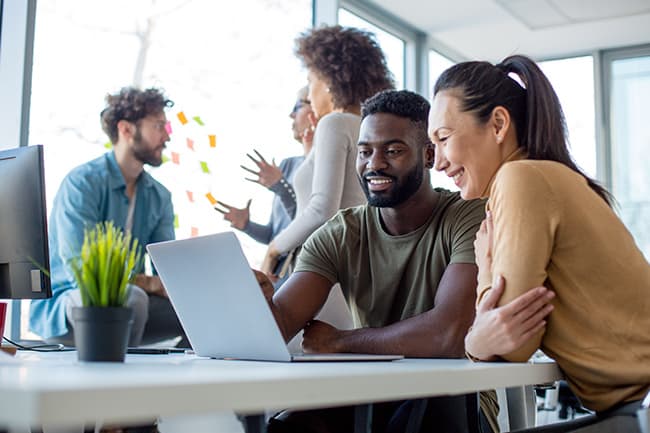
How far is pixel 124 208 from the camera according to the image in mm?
3547

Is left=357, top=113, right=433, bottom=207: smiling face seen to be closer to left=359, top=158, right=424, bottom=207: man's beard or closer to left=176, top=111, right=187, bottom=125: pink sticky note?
left=359, top=158, right=424, bottom=207: man's beard

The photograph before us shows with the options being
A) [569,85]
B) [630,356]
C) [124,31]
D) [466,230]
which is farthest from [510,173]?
[569,85]

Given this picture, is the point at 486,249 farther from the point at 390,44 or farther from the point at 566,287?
the point at 390,44

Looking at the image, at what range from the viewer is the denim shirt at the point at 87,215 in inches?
124

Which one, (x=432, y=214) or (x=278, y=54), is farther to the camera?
(x=278, y=54)

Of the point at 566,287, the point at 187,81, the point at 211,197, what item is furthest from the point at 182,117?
the point at 566,287

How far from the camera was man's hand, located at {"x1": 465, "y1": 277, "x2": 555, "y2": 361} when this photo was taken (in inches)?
47.7

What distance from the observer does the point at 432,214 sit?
190 centimetres

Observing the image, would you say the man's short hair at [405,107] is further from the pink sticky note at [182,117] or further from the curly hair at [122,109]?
the pink sticky note at [182,117]

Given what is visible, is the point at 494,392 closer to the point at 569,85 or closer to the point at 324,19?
the point at 324,19

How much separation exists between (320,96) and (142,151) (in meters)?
1.04

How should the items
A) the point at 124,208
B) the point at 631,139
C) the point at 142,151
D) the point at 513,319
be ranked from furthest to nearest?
the point at 631,139, the point at 142,151, the point at 124,208, the point at 513,319

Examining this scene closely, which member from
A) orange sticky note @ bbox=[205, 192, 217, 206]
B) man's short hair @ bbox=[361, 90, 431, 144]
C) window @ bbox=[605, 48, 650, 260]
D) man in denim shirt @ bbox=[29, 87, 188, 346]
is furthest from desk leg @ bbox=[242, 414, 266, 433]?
window @ bbox=[605, 48, 650, 260]

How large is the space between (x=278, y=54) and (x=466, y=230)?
3.12 metres
